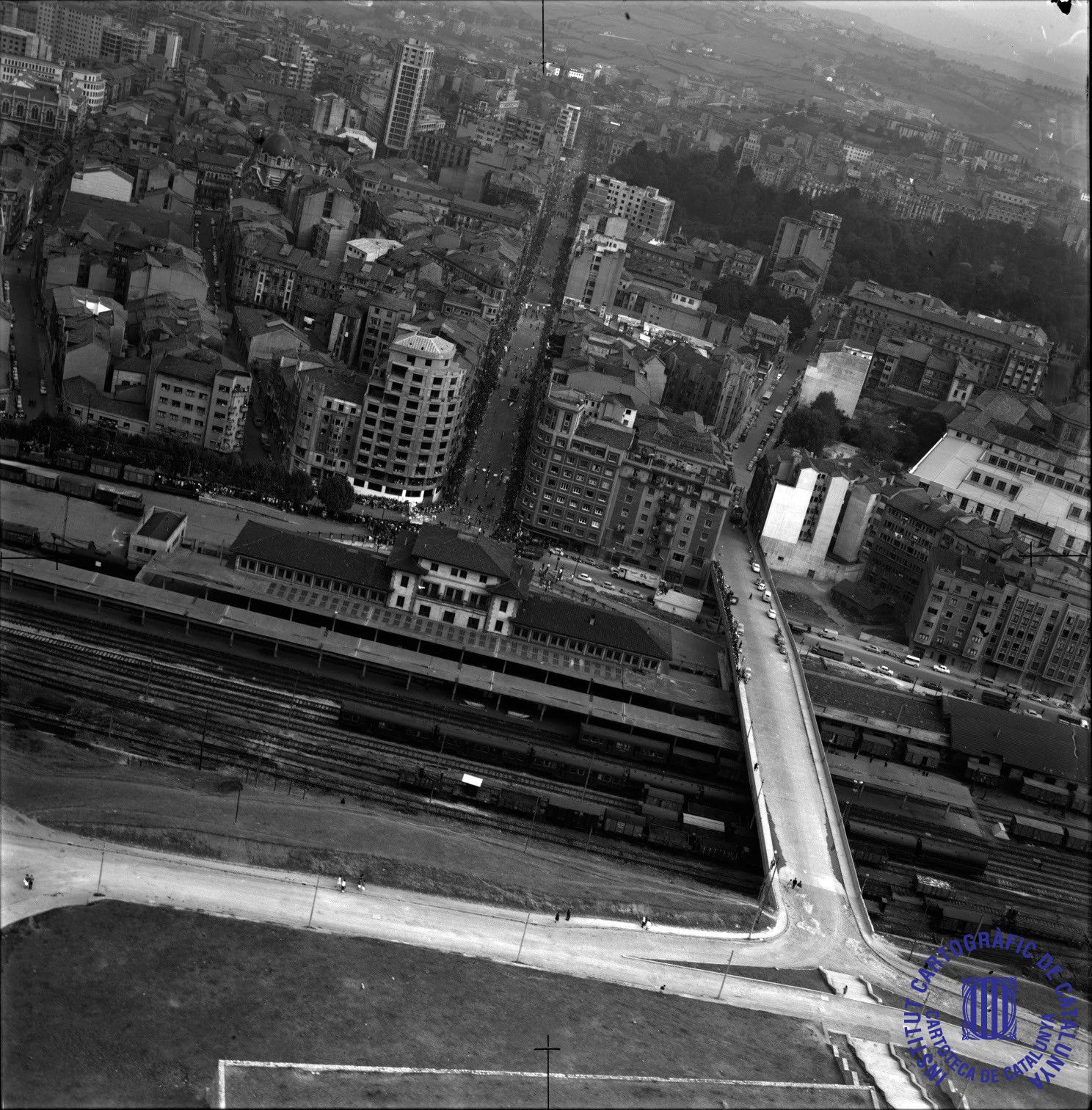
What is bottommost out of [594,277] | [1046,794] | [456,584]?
[1046,794]

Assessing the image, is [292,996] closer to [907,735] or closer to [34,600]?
[34,600]

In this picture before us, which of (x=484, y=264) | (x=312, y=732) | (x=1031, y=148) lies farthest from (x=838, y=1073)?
(x=484, y=264)

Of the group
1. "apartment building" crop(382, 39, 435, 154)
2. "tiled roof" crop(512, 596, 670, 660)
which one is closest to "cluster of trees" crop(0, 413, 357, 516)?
"tiled roof" crop(512, 596, 670, 660)

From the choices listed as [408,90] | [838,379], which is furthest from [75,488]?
[408,90]

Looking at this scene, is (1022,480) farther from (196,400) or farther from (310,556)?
(196,400)

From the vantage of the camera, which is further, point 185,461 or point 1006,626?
point 1006,626

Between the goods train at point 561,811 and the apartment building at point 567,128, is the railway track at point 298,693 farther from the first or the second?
the apartment building at point 567,128
